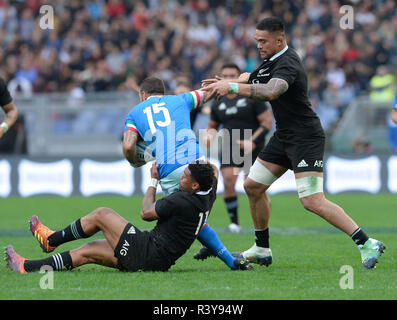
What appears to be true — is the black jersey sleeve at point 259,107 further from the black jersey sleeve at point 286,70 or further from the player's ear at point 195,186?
the player's ear at point 195,186

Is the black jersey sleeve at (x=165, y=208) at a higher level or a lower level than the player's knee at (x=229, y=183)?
higher

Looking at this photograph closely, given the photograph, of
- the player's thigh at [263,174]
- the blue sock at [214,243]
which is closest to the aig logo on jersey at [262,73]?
the player's thigh at [263,174]

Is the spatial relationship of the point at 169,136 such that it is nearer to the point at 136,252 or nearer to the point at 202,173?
the point at 202,173

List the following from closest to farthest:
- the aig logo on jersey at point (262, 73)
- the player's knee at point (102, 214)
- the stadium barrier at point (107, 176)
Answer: the player's knee at point (102, 214), the aig logo on jersey at point (262, 73), the stadium barrier at point (107, 176)

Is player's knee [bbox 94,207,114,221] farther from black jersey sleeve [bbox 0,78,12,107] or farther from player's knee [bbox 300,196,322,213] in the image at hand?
black jersey sleeve [bbox 0,78,12,107]

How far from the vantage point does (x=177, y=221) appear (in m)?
7.14

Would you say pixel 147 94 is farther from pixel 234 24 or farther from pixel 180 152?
pixel 234 24

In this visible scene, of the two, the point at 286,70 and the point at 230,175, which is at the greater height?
the point at 286,70

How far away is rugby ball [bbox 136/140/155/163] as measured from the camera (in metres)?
7.61

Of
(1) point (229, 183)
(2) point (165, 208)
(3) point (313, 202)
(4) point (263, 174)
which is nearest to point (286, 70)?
(4) point (263, 174)

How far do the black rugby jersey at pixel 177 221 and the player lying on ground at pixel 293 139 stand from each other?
1.08 m

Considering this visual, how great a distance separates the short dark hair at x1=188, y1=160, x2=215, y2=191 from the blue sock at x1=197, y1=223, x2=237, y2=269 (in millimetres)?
558

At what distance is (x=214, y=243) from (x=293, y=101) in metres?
1.60

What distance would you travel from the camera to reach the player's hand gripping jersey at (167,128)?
7.44 metres
